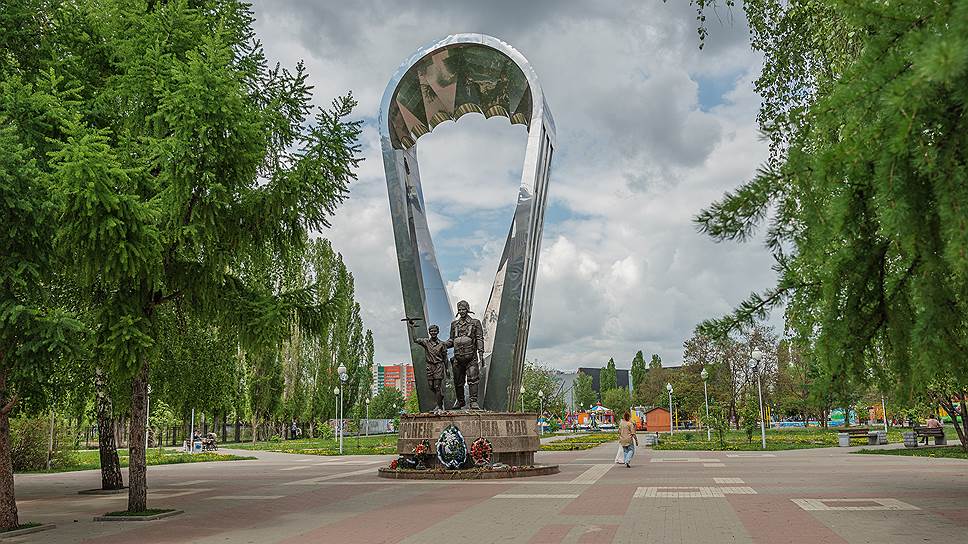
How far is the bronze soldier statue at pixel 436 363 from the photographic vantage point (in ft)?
64.0

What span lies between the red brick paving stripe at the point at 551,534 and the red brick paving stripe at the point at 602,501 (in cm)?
130

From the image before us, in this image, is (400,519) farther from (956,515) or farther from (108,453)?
(108,453)

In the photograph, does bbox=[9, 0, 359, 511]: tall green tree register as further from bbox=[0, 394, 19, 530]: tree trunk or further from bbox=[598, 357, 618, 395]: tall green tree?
bbox=[598, 357, 618, 395]: tall green tree

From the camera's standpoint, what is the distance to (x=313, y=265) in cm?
5272

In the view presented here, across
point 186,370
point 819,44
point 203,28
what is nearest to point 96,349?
point 203,28

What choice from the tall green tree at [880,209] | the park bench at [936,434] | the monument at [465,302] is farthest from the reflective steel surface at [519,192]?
the park bench at [936,434]

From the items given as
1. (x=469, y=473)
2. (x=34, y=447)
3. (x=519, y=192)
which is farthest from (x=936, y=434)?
(x=34, y=447)

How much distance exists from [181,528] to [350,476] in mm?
9618

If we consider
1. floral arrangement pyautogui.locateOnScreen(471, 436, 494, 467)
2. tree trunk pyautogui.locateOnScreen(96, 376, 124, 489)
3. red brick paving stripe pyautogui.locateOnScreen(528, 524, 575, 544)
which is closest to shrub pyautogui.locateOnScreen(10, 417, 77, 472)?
tree trunk pyautogui.locateOnScreen(96, 376, 124, 489)

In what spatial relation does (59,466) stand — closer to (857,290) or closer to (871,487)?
(871,487)

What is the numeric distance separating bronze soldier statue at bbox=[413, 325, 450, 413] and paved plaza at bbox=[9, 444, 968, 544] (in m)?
2.76

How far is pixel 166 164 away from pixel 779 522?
9.45 metres

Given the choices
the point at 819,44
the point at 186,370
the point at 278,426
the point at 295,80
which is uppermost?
the point at 295,80

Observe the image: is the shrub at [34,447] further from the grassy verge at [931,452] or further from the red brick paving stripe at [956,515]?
the grassy verge at [931,452]
